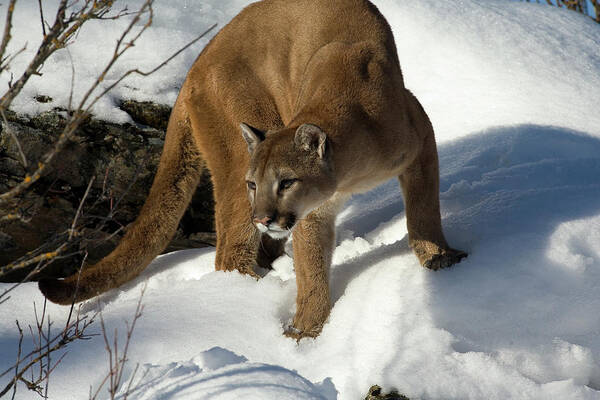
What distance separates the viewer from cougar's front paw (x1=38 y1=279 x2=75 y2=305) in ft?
11.9

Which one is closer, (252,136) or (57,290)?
(252,136)

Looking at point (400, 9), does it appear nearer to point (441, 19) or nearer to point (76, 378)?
point (441, 19)

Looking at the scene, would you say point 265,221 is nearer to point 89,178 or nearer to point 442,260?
point 442,260

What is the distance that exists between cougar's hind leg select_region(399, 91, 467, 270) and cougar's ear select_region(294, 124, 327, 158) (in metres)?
0.75

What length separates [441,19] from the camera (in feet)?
21.2

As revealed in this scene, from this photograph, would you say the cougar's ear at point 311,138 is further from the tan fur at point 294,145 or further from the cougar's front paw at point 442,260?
the cougar's front paw at point 442,260

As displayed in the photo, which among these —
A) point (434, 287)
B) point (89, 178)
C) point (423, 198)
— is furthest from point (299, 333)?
point (89, 178)

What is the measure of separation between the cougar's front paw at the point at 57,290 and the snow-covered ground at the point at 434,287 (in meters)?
0.12

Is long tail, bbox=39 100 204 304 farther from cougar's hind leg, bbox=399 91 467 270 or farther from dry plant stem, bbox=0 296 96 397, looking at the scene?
cougar's hind leg, bbox=399 91 467 270

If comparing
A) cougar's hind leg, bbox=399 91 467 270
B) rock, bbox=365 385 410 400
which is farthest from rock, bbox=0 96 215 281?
rock, bbox=365 385 410 400

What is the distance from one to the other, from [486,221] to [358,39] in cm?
122

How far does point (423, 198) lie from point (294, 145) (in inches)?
35.6

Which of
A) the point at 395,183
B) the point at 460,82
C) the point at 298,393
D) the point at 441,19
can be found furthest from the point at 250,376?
the point at 441,19

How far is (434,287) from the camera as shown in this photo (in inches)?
128
